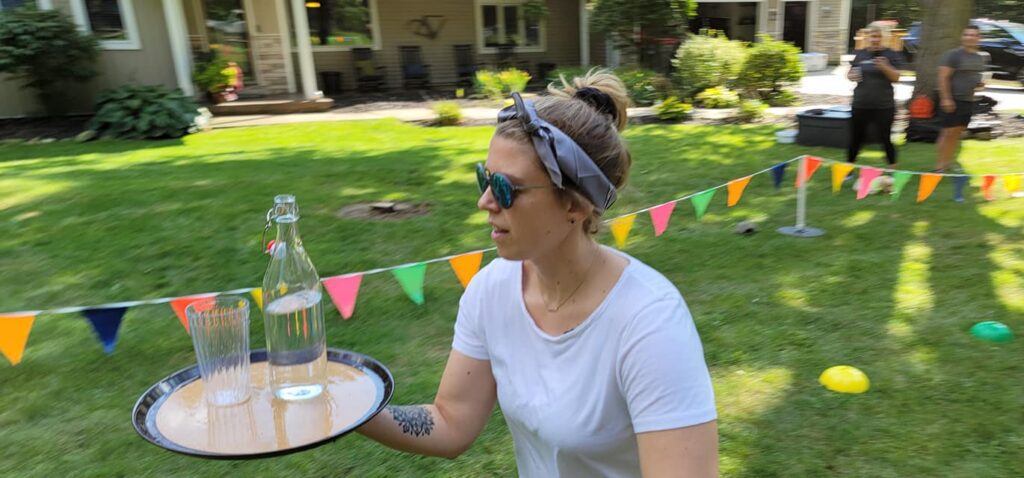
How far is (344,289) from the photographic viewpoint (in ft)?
13.9

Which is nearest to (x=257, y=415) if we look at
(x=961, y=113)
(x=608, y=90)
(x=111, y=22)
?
(x=608, y=90)

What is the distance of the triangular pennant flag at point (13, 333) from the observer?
3.40 m

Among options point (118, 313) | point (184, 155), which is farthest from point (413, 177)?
point (118, 313)

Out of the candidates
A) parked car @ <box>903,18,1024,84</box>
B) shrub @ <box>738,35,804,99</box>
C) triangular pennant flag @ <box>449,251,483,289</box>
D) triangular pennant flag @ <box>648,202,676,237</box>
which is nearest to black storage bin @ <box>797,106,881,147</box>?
shrub @ <box>738,35,804,99</box>

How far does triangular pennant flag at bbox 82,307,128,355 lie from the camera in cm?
344

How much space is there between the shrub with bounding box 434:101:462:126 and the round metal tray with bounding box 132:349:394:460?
461 inches

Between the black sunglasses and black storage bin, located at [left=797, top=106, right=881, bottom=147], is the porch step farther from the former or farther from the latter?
the black sunglasses

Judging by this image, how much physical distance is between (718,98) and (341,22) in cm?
1088

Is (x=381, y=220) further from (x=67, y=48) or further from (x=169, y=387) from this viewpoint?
(x=67, y=48)

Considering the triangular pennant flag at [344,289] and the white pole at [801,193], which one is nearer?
the triangular pennant flag at [344,289]

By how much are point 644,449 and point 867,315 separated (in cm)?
381

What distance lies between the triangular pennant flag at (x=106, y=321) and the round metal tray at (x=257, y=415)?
2.01 m

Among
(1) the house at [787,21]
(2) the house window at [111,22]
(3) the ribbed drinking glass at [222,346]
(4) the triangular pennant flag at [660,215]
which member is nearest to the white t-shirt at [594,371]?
(3) the ribbed drinking glass at [222,346]

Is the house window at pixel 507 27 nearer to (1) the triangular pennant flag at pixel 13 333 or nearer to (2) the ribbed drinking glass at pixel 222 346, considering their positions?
(1) the triangular pennant flag at pixel 13 333
